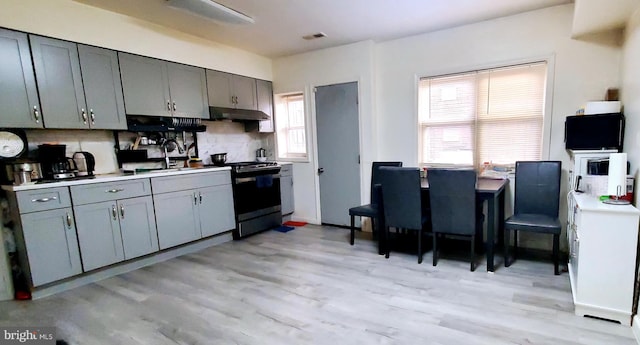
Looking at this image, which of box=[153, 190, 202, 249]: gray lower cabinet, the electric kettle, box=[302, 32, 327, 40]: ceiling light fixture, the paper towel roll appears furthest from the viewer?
the electric kettle

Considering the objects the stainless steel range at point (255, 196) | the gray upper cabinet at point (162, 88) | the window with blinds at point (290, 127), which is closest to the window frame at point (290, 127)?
the window with blinds at point (290, 127)

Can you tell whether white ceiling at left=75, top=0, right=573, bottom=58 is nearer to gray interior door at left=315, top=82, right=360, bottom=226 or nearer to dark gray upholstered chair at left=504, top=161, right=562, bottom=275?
gray interior door at left=315, top=82, right=360, bottom=226

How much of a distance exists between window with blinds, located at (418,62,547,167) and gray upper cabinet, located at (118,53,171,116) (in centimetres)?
312

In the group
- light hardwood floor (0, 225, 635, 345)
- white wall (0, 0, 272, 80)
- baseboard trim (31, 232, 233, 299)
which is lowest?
light hardwood floor (0, 225, 635, 345)

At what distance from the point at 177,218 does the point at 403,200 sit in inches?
100

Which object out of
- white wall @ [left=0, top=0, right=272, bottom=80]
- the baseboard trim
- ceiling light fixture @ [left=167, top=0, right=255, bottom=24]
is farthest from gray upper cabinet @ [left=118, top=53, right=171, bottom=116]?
the baseboard trim

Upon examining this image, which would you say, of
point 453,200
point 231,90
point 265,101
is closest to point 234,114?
point 231,90

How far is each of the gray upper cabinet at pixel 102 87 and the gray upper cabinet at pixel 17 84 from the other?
15.2 inches

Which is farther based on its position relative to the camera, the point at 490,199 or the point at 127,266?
the point at 127,266

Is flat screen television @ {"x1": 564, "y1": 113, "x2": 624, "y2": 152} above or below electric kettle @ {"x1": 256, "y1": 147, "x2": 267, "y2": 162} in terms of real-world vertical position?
above

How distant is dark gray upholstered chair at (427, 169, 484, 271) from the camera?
2.75m

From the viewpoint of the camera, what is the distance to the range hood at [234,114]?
13.1 ft

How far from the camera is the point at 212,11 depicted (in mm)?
2791

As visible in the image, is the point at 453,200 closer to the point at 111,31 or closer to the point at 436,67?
the point at 436,67
